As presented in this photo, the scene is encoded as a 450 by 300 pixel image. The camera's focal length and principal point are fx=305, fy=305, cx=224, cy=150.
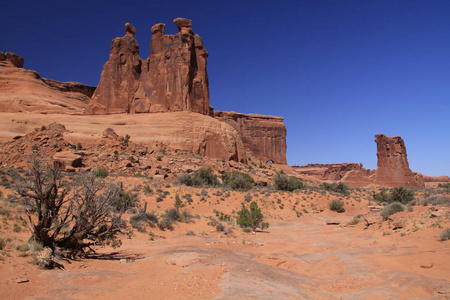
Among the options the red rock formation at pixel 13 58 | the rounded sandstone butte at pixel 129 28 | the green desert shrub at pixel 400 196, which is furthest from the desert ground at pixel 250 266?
the red rock formation at pixel 13 58

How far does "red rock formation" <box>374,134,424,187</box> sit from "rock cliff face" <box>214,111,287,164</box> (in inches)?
1099

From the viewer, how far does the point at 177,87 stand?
43.5m

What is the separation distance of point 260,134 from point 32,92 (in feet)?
171

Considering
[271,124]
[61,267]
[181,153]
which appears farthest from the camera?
[271,124]

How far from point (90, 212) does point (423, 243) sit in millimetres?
10691

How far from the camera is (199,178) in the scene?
28922 millimetres

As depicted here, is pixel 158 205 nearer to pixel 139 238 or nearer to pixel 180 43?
pixel 139 238

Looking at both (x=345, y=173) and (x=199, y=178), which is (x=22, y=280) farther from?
(x=345, y=173)

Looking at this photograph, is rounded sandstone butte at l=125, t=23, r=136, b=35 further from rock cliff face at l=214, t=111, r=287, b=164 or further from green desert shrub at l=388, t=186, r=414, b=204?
green desert shrub at l=388, t=186, r=414, b=204

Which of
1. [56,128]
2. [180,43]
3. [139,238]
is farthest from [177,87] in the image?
[139,238]

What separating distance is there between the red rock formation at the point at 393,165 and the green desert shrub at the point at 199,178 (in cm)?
4054

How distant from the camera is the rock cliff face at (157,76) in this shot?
43688 millimetres

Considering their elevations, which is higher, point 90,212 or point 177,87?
point 177,87

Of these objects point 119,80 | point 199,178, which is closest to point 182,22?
point 119,80
